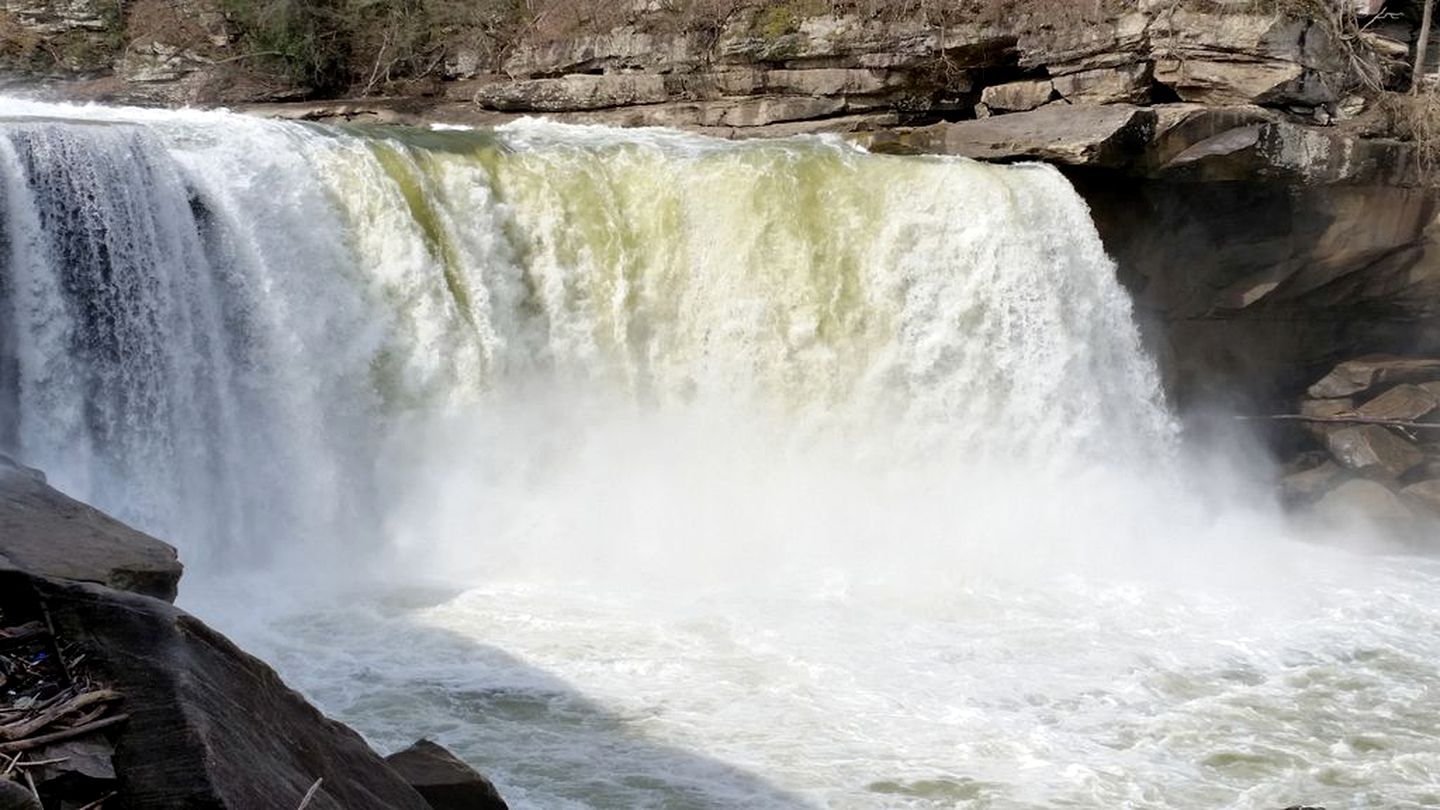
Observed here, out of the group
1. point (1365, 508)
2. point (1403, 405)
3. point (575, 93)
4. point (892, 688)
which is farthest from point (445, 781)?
point (575, 93)

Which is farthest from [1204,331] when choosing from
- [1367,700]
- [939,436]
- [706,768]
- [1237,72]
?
[706,768]

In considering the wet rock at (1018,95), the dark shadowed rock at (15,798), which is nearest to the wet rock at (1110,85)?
the wet rock at (1018,95)

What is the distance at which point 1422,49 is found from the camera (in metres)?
15.6

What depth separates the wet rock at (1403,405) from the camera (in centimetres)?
1568

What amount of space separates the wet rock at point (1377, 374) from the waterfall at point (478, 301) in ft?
9.70

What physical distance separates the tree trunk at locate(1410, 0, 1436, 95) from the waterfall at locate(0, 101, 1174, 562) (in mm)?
4447

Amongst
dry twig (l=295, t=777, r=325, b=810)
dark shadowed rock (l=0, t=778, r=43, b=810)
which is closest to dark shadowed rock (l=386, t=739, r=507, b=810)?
dry twig (l=295, t=777, r=325, b=810)

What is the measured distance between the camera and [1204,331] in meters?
15.8

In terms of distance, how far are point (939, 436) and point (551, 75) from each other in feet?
27.7

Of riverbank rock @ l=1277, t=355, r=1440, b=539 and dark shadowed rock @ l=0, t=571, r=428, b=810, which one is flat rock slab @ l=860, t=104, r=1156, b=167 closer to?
riverbank rock @ l=1277, t=355, r=1440, b=539

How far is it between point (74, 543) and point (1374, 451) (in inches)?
527

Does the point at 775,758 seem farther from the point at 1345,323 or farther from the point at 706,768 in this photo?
the point at 1345,323

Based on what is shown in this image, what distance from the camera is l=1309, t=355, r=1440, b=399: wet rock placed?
16.0m

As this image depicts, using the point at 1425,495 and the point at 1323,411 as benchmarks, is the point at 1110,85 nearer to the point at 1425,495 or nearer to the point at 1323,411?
the point at 1323,411
